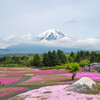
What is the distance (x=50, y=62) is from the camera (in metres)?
103

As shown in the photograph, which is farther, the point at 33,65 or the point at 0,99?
the point at 33,65

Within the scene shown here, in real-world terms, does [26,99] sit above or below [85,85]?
below

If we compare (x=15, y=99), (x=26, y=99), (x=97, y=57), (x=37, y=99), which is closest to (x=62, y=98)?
(x=37, y=99)

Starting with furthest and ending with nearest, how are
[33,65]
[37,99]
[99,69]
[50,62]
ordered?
[33,65] < [50,62] < [99,69] < [37,99]

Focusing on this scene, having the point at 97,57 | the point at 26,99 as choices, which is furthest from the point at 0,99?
the point at 97,57

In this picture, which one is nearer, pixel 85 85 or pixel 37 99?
pixel 37 99

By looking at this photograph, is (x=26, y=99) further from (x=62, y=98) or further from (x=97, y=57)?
(x=97, y=57)

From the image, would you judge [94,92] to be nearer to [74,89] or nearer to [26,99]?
[74,89]

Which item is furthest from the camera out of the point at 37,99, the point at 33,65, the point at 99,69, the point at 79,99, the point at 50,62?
the point at 33,65

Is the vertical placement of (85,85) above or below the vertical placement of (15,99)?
above

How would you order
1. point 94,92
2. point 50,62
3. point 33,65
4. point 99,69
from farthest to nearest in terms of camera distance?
point 33,65
point 50,62
point 99,69
point 94,92

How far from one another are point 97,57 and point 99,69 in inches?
2101

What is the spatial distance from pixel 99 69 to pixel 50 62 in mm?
44565

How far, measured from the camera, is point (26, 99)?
20.9 meters
